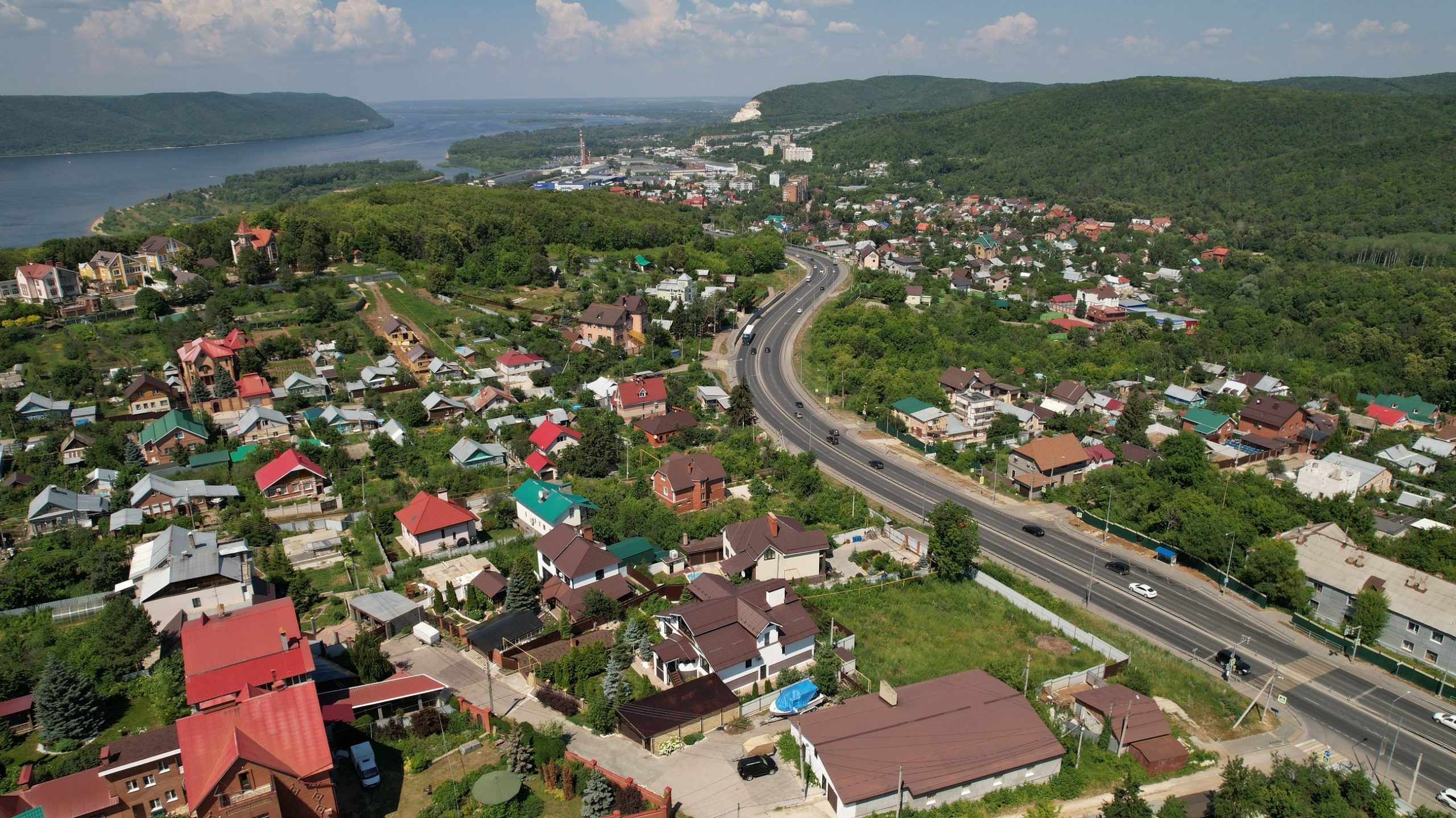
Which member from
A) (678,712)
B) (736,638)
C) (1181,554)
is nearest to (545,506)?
(736,638)

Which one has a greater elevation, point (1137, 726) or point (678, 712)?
point (678, 712)

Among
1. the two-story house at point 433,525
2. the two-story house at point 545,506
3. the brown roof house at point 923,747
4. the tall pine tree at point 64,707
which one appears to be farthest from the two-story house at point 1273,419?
the tall pine tree at point 64,707

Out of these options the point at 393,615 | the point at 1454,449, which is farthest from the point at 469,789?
the point at 1454,449

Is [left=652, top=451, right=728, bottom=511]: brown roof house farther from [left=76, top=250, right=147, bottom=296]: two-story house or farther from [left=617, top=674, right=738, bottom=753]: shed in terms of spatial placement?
[left=76, top=250, right=147, bottom=296]: two-story house

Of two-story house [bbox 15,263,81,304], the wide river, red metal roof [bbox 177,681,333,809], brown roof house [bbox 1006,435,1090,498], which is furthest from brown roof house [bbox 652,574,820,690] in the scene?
the wide river

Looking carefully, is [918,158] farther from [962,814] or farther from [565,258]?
[962,814]

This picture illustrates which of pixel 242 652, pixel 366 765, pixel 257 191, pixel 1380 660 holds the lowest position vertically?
pixel 1380 660

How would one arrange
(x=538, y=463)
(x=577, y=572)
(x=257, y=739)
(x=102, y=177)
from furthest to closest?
(x=102, y=177)
(x=538, y=463)
(x=577, y=572)
(x=257, y=739)

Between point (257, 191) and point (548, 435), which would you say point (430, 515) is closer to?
point (548, 435)

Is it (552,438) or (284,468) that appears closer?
(284,468)
